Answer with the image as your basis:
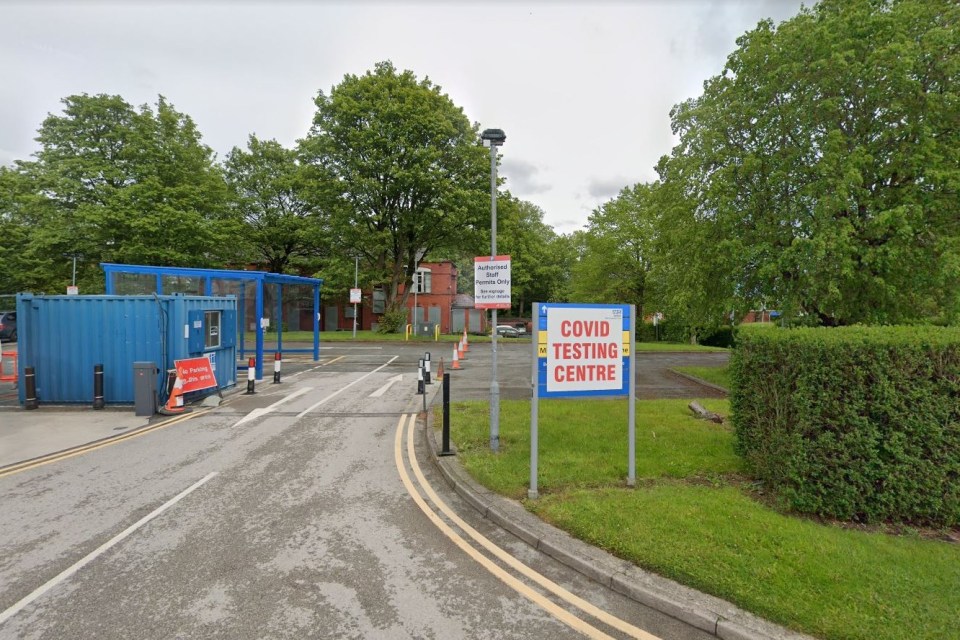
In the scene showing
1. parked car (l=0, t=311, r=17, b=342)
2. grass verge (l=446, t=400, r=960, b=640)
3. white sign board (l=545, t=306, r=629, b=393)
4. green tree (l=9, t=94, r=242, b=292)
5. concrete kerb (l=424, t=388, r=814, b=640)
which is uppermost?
green tree (l=9, t=94, r=242, b=292)

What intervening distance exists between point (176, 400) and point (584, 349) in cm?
896

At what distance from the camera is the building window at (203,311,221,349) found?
11177 millimetres

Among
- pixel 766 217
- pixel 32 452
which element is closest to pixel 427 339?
pixel 766 217

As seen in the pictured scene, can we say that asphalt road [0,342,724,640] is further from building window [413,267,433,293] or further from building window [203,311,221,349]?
building window [413,267,433,293]

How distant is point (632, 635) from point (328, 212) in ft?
102

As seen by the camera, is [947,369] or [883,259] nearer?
[947,369]

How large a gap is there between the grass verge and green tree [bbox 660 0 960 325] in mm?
7159

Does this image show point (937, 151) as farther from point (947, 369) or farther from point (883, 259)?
point (947, 369)

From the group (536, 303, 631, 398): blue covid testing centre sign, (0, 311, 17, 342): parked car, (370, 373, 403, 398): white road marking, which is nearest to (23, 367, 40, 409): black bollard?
(370, 373, 403, 398): white road marking

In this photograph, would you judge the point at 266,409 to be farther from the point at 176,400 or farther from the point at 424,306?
the point at 424,306

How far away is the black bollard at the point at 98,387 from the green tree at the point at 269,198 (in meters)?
24.7

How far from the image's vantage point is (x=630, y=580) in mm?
3594

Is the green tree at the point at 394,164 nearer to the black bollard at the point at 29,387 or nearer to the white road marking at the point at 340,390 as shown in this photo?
the white road marking at the point at 340,390

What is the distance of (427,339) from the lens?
97.4 ft
